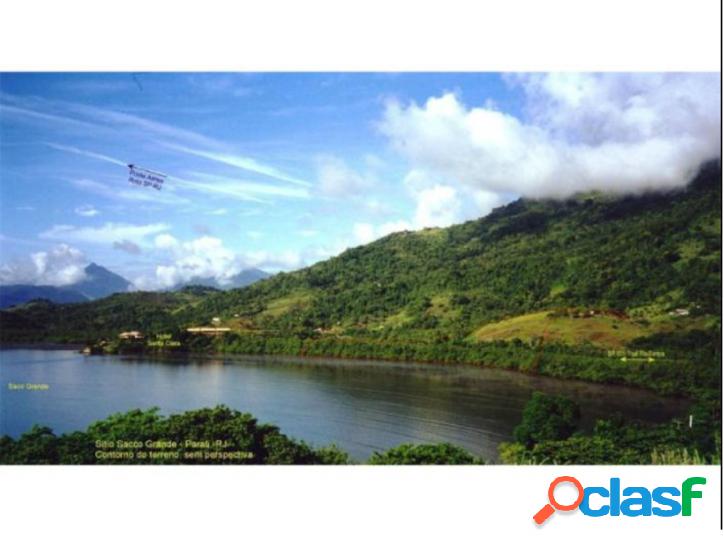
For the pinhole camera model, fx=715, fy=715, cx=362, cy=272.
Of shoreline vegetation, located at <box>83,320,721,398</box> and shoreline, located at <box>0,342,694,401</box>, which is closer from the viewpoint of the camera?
A: shoreline vegetation, located at <box>83,320,721,398</box>

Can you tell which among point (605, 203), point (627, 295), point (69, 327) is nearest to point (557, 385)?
point (627, 295)

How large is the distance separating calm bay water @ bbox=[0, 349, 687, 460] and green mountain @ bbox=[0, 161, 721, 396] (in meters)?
0.25

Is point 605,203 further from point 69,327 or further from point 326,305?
point 69,327

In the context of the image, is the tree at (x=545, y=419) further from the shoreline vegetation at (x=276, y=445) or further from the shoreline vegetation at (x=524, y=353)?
the shoreline vegetation at (x=524, y=353)

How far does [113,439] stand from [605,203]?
530 centimetres

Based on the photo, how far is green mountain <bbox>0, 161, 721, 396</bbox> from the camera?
6859 mm

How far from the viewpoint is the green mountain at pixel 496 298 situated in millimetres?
6859

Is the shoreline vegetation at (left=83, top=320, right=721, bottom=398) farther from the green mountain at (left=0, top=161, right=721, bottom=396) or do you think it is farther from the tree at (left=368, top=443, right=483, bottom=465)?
the tree at (left=368, top=443, right=483, bottom=465)

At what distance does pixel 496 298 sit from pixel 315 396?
8.21 ft

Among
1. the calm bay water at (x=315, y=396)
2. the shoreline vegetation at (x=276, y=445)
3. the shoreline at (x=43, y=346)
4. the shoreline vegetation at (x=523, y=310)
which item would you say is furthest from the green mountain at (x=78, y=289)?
the shoreline vegetation at (x=276, y=445)

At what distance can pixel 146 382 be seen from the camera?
23.3ft

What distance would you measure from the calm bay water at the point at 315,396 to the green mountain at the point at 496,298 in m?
0.25
